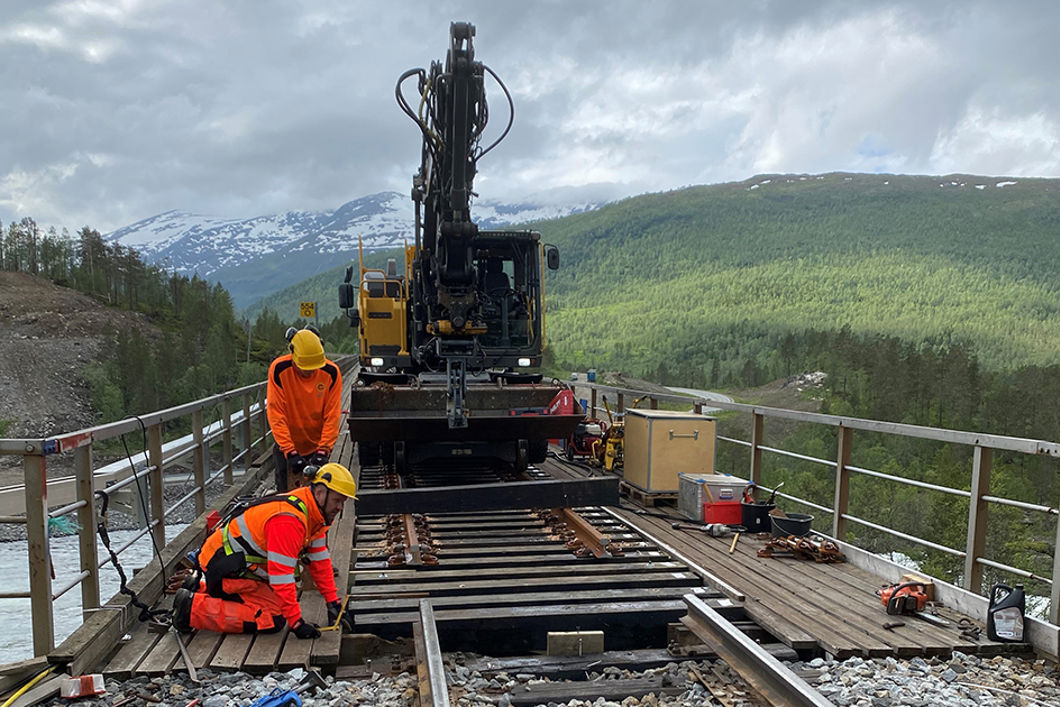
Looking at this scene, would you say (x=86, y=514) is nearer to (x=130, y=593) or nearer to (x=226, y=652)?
(x=130, y=593)

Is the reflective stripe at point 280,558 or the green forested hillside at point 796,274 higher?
the green forested hillside at point 796,274

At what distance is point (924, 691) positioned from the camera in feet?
12.1

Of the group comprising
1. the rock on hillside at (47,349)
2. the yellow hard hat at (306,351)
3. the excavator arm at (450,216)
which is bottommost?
the rock on hillside at (47,349)

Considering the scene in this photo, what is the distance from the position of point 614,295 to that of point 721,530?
128180 millimetres

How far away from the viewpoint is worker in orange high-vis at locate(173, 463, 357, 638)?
13.6 ft

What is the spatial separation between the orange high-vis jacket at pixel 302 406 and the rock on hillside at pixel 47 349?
4297 cm

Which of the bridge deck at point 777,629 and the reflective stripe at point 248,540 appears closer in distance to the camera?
the bridge deck at point 777,629

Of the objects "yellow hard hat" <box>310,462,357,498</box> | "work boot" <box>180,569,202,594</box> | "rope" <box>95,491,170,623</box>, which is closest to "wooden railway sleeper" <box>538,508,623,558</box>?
"yellow hard hat" <box>310,462,357,498</box>

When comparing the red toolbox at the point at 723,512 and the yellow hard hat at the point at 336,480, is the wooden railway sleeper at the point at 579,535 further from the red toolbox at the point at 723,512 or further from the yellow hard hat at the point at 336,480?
the yellow hard hat at the point at 336,480

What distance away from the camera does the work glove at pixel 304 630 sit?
413cm

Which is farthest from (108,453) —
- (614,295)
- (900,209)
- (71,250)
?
(900,209)

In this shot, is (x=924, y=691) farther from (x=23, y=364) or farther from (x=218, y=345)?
(x=23, y=364)

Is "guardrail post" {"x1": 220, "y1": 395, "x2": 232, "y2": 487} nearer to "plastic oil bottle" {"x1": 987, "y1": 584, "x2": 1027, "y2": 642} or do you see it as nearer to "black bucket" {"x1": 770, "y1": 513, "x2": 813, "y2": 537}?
"black bucket" {"x1": 770, "y1": 513, "x2": 813, "y2": 537}

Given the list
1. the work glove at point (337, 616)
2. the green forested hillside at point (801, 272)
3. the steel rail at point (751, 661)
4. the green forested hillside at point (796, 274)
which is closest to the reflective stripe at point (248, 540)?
the work glove at point (337, 616)
